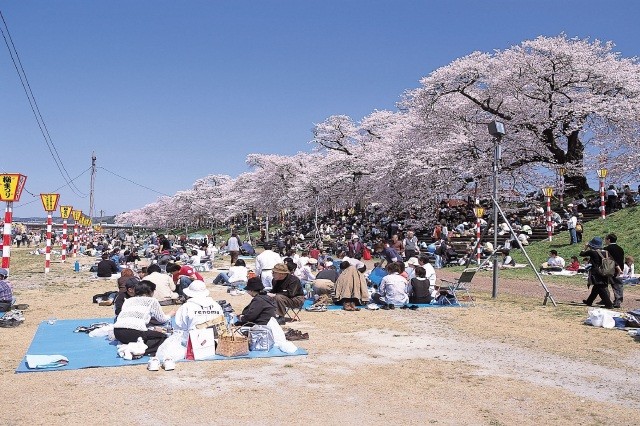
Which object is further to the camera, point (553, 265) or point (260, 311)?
point (553, 265)

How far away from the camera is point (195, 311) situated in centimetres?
727

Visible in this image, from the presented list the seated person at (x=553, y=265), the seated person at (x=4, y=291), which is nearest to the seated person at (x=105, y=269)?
the seated person at (x=4, y=291)

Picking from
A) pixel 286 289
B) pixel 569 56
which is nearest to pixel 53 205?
pixel 286 289

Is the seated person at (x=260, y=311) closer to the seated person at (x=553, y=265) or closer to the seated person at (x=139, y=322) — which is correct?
the seated person at (x=139, y=322)

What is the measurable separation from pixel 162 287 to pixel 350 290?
415 centimetres

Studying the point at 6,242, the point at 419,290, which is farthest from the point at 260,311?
the point at 6,242

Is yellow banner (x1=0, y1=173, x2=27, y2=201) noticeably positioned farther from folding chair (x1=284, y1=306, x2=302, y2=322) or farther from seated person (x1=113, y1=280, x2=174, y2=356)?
seated person (x1=113, y1=280, x2=174, y2=356)

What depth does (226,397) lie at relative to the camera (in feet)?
18.2

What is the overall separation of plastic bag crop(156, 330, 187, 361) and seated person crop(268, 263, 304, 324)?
9.53 ft

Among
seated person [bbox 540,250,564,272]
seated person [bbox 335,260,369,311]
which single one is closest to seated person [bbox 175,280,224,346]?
seated person [bbox 335,260,369,311]

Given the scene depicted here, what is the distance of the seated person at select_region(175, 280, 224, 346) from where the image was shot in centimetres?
724

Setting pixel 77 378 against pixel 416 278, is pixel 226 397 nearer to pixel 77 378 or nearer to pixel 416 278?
pixel 77 378

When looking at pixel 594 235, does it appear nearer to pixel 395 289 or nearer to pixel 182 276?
pixel 395 289

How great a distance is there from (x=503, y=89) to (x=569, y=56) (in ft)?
12.0
